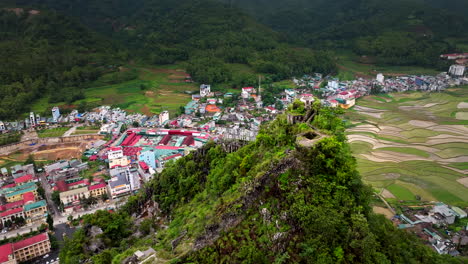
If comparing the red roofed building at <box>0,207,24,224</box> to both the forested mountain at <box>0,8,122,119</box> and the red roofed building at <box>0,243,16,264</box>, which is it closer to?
the red roofed building at <box>0,243,16,264</box>

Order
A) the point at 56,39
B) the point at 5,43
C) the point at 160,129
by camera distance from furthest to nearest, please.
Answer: the point at 56,39
the point at 5,43
the point at 160,129

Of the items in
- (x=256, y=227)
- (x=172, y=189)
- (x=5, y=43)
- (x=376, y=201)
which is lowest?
(x=376, y=201)

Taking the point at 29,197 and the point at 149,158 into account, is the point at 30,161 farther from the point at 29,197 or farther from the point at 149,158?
the point at 149,158

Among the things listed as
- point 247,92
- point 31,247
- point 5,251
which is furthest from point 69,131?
point 247,92

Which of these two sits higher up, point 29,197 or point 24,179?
point 24,179

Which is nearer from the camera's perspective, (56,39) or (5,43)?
(5,43)

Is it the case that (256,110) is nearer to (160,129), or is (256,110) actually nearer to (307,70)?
(160,129)

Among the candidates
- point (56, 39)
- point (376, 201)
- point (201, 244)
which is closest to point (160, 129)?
point (376, 201)

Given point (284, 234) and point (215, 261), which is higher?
point (284, 234)
